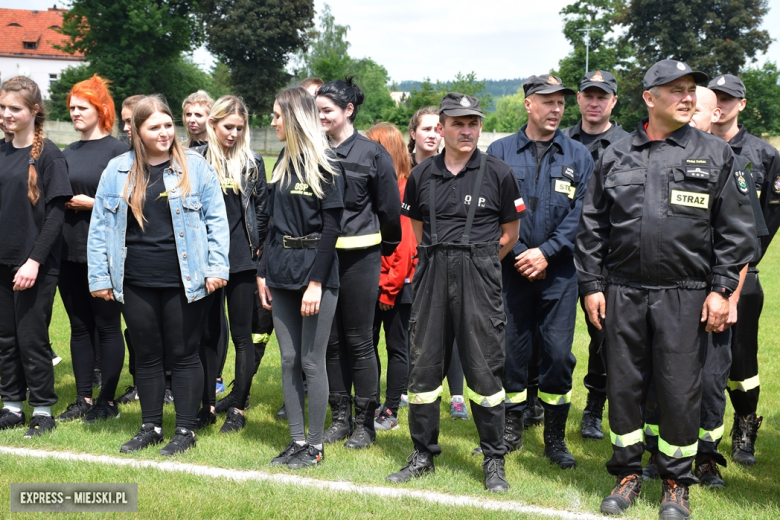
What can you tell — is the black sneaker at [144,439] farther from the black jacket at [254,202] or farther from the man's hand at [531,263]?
the man's hand at [531,263]

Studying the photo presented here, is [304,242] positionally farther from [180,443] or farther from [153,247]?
[180,443]

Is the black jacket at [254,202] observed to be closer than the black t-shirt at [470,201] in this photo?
No

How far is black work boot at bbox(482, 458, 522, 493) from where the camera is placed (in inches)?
181

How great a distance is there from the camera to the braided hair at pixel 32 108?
18.5ft

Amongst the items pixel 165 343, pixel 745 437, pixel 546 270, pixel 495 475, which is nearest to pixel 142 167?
pixel 165 343

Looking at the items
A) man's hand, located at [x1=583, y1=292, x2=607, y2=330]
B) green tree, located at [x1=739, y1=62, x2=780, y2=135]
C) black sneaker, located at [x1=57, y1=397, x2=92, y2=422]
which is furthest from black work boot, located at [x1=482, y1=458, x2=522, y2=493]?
green tree, located at [x1=739, y1=62, x2=780, y2=135]

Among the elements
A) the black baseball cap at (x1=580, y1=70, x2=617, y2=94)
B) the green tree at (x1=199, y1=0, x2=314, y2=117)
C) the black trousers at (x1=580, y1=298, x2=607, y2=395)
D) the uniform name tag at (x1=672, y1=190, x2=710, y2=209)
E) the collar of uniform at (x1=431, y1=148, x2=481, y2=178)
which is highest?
the green tree at (x1=199, y1=0, x2=314, y2=117)

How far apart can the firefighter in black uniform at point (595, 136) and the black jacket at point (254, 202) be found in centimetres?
251

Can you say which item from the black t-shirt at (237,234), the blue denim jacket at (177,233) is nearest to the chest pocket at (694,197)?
the blue denim jacket at (177,233)

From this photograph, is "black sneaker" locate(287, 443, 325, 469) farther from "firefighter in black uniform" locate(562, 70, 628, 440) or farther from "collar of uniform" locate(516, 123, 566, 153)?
"collar of uniform" locate(516, 123, 566, 153)

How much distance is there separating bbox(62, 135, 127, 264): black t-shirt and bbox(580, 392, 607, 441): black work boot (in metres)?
4.21

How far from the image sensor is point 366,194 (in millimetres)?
5348

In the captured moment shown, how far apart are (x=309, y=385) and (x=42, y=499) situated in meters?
1.74

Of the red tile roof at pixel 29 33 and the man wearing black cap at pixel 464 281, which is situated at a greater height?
the red tile roof at pixel 29 33
